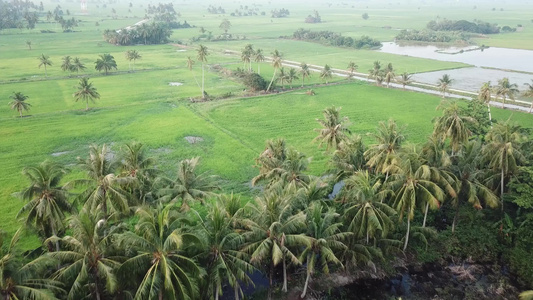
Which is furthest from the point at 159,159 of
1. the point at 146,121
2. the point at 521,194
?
the point at 521,194

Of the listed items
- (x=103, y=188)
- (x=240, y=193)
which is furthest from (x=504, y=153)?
(x=103, y=188)

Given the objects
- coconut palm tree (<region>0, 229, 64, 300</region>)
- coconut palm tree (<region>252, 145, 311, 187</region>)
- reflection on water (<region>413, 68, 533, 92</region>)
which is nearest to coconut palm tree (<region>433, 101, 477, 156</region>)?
coconut palm tree (<region>252, 145, 311, 187</region>)

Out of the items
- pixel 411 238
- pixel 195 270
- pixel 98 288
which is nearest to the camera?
pixel 195 270

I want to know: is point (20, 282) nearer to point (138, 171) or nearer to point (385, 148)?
point (138, 171)

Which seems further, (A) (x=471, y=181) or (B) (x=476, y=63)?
(B) (x=476, y=63)

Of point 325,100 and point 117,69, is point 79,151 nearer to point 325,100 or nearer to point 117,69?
point 325,100

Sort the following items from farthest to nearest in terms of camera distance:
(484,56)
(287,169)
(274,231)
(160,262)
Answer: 1. (484,56)
2. (287,169)
3. (274,231)
4. (160,262)
